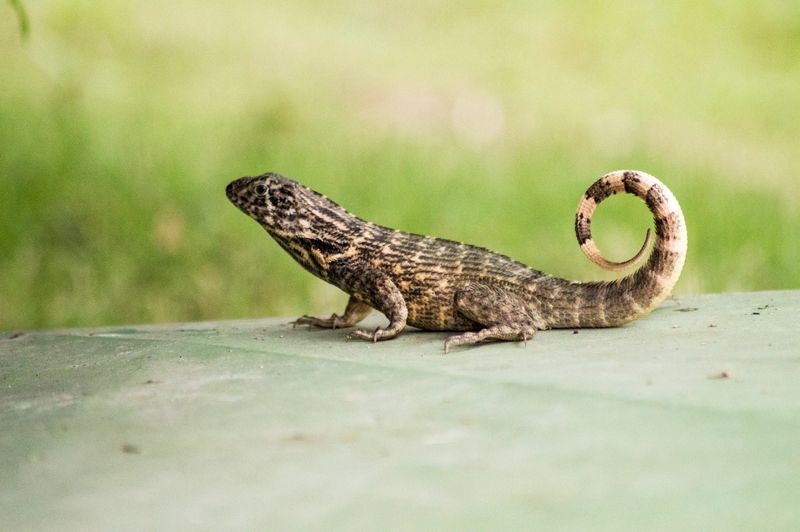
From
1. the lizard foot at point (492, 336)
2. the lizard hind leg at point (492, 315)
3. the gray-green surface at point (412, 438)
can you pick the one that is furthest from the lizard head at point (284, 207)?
the gray-green surface at point (412, 438)

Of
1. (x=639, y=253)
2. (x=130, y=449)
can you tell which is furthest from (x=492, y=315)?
(x=130, y=449)

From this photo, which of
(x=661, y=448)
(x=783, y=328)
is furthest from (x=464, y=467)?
(x=783, y=328)

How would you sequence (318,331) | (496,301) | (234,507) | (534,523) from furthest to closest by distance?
(318,331) → (496,301) → (234,507) → (534,523)

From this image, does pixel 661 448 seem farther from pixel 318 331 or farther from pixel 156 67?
pixel 156 67

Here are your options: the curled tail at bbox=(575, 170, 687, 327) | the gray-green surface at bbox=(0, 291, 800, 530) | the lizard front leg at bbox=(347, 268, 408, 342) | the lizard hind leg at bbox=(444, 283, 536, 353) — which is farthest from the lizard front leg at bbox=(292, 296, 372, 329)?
the gray-green surface at bbox=(0, 291, 800, 530)

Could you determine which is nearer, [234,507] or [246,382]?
[234,507]

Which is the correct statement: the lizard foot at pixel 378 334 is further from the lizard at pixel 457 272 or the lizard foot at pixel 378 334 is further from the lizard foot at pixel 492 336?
the lizard foot at pixel 492 336

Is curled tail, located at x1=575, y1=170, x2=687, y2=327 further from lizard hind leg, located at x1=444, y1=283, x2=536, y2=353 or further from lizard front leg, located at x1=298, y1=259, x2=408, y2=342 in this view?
lizard front leg, located at x1=298, y1=259, x2=408, y2=342
